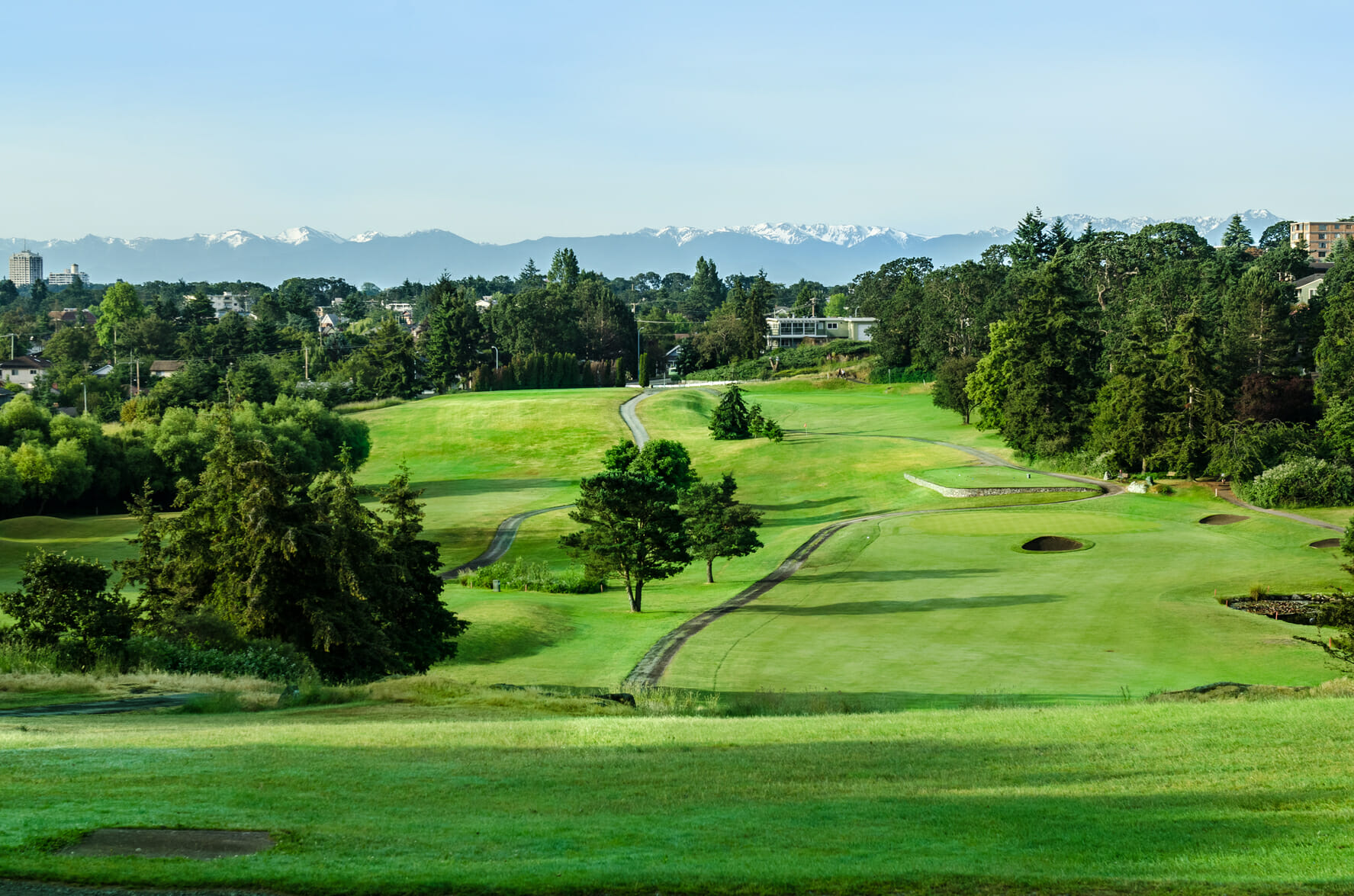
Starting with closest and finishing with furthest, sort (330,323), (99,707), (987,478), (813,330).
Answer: (99,707), (987,478), (813,330), (330,323)

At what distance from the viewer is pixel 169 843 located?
8945mm

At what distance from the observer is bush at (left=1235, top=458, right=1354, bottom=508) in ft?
177

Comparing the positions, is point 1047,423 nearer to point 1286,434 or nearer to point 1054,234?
point 1286,434

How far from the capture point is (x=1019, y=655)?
29312 mm

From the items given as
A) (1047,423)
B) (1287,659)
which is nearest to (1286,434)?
(1047,423)

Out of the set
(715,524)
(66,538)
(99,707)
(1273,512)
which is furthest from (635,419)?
(99,707)

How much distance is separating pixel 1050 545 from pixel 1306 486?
17639mm

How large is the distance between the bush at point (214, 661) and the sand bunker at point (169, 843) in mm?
12714

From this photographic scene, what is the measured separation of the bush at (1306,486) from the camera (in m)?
54.0

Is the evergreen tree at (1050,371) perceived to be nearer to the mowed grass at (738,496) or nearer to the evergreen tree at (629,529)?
the mowed grass at (738,496)

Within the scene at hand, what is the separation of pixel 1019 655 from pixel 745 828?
21517mm

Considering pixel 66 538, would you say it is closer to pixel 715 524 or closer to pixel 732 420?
pixel 715 524

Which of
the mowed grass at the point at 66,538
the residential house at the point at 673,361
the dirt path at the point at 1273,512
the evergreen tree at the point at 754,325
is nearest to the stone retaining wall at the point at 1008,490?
the dirt path at the point at 1273,512

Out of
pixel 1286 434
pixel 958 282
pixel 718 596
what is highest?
pixel 958 282
